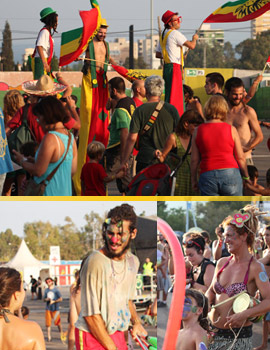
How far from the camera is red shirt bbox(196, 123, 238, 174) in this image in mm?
6324

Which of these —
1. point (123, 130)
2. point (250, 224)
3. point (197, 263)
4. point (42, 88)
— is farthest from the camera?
point (123, 130)

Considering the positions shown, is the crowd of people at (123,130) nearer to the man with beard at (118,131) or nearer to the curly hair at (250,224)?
the man with beard at (118,131)

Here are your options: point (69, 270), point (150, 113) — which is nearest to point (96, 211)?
point (69, 270)

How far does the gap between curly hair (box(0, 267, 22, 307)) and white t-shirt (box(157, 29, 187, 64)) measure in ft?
17.4

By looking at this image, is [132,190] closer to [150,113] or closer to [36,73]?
[150,113]

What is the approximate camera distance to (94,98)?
32.5ft

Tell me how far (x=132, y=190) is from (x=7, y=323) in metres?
1.94

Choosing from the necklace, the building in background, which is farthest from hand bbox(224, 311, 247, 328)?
the building in background

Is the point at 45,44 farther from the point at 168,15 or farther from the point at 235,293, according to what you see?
the point at 235,293

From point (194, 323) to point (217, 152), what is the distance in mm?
1396

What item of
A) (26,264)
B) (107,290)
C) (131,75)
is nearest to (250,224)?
(107,290)

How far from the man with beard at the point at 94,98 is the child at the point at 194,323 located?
167 inches

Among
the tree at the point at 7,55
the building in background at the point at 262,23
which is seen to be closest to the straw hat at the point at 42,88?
the building in background at the point at 262,23

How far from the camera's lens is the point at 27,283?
523 centimetres
